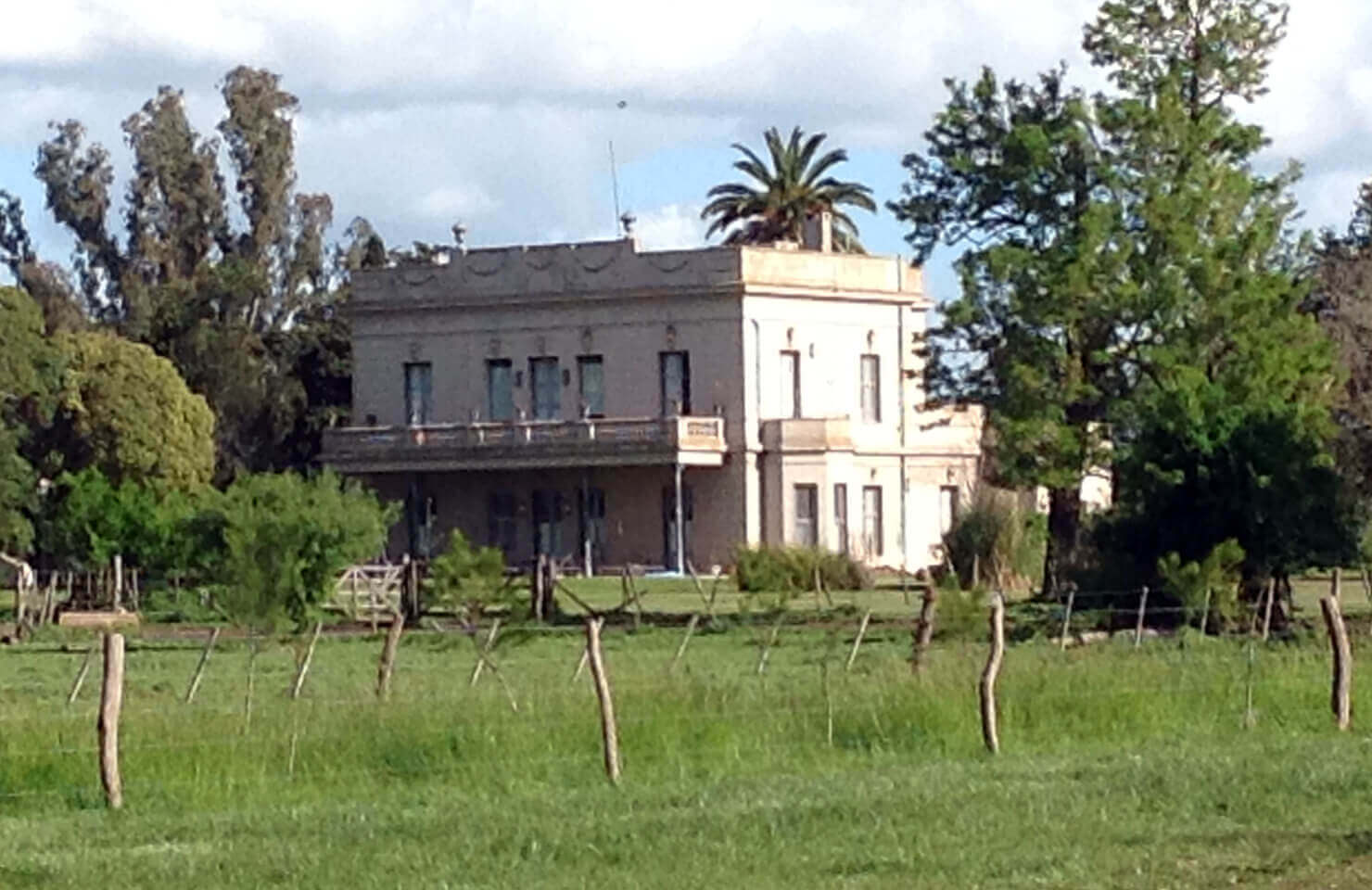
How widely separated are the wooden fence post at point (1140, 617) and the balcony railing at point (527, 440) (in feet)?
113

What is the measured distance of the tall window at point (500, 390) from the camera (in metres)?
84.1

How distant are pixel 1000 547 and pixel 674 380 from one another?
17.8 metres

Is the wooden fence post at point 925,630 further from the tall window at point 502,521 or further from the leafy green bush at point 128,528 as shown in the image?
the tall window at point 502,521

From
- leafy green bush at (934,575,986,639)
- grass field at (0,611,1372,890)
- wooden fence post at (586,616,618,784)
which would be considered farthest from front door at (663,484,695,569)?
wooden fence post at (586,616,618,784)

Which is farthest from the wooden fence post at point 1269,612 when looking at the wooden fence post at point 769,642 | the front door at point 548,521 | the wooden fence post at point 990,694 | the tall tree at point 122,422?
the tall tree at point 122,422

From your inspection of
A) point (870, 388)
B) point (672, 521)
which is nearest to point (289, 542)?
point (672, 521)

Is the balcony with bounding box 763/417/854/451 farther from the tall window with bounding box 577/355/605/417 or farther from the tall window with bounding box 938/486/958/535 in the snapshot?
the tall window with bounding box 938/486/958/535

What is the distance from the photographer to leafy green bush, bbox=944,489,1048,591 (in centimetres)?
6562

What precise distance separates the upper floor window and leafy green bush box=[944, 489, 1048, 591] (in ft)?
48.3

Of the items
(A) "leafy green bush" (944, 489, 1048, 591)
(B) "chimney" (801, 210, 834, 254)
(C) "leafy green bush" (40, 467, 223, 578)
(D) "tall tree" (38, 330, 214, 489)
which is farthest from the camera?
(B) "chimney" (801, 210, 834, 254)

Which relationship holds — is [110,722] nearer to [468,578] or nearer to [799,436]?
[468,578]

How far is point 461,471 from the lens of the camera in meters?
84.0

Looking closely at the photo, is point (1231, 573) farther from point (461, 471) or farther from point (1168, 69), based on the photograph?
point (461, 471)

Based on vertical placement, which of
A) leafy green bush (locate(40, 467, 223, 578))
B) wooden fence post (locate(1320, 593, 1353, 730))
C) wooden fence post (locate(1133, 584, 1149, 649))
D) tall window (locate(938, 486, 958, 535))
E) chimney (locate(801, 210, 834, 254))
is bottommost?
wooden fence post (locate(1320, 593, 1353, 730))
